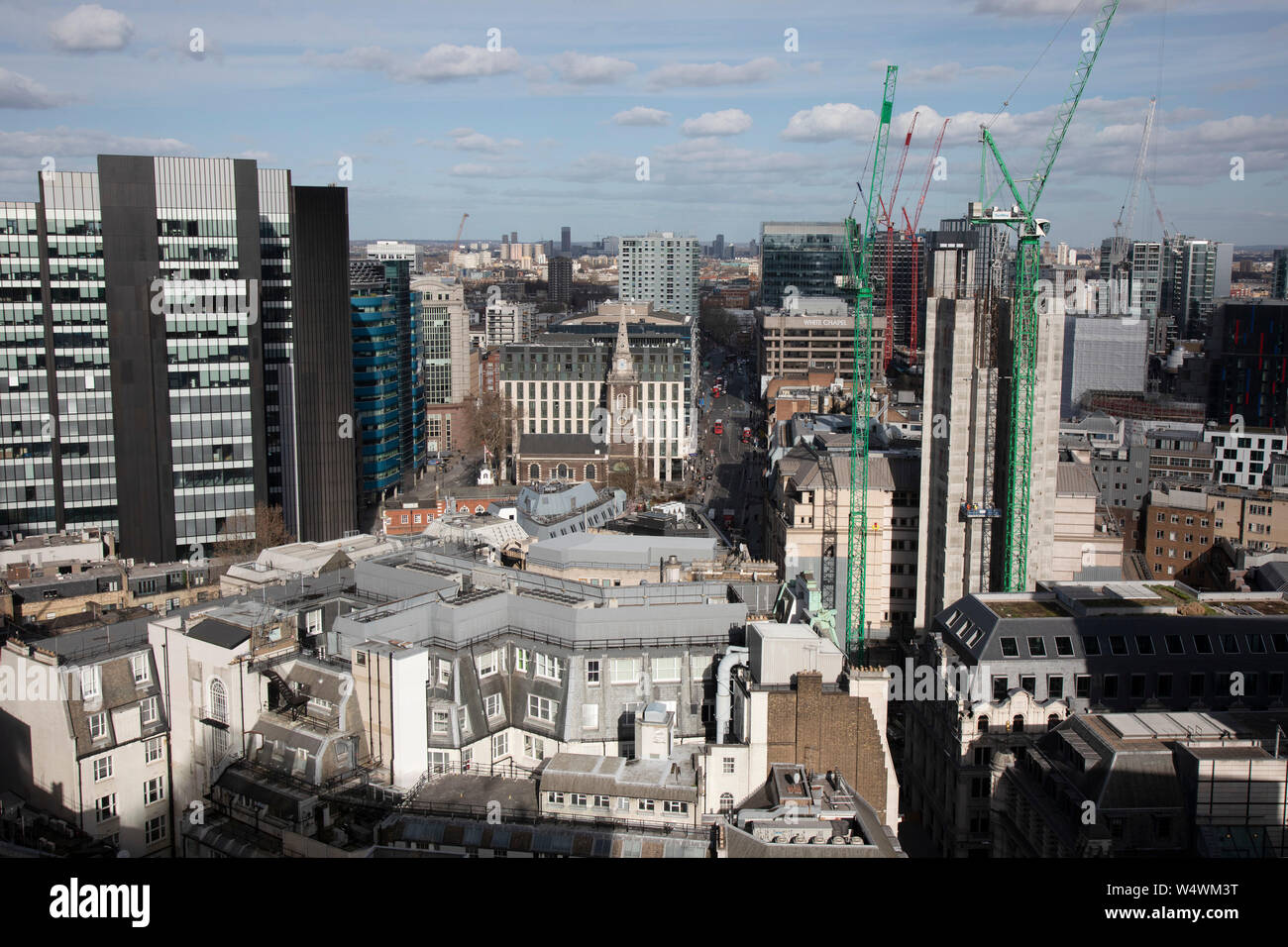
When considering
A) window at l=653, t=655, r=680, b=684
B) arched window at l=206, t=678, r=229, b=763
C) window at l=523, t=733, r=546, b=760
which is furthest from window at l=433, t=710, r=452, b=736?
window at l=653, t=655, r=680, b=684

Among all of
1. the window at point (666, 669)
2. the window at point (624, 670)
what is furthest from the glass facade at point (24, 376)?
the window at point (666, 669)

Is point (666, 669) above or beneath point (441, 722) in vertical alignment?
above

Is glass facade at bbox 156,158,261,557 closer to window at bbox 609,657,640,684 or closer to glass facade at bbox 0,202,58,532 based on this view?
glass facade at bbox 0,202,58,532

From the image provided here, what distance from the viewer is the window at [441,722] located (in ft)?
80.6

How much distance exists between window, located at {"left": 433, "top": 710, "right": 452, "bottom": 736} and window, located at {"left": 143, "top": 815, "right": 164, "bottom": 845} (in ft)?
22.7

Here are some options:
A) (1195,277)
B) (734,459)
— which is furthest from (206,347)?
(1195,277)

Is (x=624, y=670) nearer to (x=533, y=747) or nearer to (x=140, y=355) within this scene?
(x=533, y=747)

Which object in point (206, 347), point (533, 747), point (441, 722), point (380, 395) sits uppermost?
point (206, 347)

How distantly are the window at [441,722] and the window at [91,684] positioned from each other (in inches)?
299

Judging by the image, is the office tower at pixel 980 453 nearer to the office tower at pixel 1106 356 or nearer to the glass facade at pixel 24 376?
the glass facade at pixel 24 376

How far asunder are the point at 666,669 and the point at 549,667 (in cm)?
268

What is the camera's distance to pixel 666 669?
26266 mm
